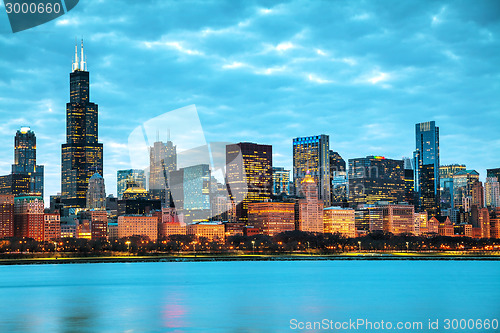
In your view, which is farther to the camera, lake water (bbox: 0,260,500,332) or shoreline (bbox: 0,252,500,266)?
shoreline (bbox: 0,252,500,266)

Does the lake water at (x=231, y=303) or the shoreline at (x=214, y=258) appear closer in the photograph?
the lake water at (x=231, y=303)

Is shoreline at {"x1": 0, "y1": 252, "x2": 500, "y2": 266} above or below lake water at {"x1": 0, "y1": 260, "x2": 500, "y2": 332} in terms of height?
below

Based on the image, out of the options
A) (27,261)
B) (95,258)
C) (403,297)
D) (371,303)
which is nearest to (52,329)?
(371,303)

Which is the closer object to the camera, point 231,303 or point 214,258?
point 231,303

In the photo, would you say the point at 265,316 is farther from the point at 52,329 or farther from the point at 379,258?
the point at 379,258

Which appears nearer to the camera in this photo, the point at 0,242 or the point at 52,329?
the point at 52,329

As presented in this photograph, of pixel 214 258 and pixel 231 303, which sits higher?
pixel 231 303

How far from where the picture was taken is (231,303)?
64875 millimetres

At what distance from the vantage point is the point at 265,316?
54.2m

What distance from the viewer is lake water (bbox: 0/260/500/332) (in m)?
50.6

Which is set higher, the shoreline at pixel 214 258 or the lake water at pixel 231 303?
the lake water at pixel 231 303

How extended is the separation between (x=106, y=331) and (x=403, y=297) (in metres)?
34.0

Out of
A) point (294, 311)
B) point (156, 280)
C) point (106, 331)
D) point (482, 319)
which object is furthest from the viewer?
point (156, 280)

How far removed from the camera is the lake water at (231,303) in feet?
166
